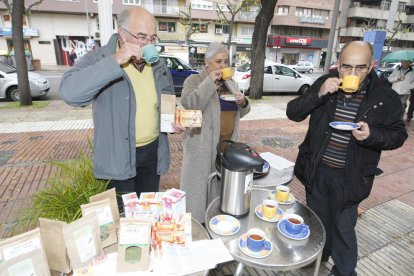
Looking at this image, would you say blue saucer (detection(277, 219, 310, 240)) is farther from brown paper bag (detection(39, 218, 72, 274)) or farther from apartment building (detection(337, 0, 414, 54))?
apartment building (detection(337, 0, 414, 54))

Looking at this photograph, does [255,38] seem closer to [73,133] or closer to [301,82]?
[301,82]

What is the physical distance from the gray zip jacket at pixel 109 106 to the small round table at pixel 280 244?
29.6 inches

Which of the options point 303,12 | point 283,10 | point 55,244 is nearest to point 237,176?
point 55,244

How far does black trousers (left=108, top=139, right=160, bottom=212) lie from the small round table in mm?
660

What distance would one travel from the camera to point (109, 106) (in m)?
1.87

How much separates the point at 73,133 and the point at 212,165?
4.73 meters

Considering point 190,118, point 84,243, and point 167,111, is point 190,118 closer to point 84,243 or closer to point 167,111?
point 167,111

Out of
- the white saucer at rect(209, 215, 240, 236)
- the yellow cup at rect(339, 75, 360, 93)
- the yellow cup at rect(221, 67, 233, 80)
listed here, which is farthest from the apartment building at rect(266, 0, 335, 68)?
the white saucer at rect(209, 215, 240, 236)

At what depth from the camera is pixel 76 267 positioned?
130 cm

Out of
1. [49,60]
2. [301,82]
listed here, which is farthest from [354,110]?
[49,60]

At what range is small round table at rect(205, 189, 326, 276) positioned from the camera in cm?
144

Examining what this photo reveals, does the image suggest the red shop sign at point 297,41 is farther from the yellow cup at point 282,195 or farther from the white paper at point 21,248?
the white paper at point 21,248

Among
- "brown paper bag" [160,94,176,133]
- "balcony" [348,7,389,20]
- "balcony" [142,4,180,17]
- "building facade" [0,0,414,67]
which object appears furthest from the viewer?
"balcony" [348,7,389,20]

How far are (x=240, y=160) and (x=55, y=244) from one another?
42.5 inches
